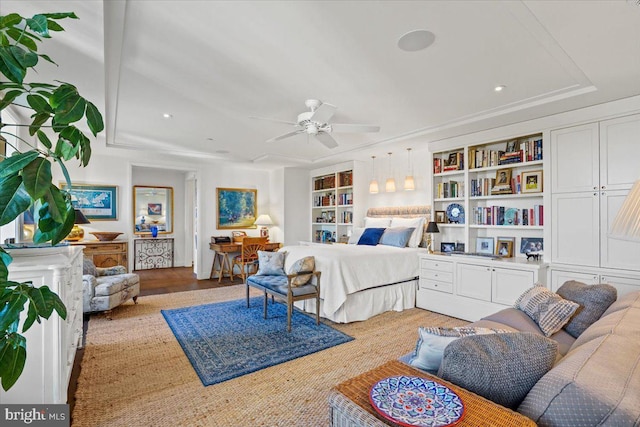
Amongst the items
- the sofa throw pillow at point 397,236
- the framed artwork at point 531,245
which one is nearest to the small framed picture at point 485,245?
the framed artwork at point 531,245

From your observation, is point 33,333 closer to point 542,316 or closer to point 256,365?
point 256,365

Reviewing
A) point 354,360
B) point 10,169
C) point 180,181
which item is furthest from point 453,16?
point 180,181

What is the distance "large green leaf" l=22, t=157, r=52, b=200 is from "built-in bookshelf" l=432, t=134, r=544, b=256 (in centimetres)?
439

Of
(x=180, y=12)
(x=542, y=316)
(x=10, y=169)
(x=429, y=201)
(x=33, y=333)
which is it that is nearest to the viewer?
(x=10, y=169)

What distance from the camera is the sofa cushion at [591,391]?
0.80 m

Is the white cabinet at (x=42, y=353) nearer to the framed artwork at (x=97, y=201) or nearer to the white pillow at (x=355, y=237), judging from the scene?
the white pillow at (x=355, y=237)

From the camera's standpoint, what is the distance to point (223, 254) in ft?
21.7

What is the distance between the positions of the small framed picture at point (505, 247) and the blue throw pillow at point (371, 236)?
166 centimetres

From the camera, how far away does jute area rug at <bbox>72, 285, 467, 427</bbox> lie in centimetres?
205

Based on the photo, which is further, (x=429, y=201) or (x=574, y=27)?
(x=429, y=201)

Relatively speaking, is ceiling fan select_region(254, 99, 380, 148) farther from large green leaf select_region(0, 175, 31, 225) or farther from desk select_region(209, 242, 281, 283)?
desk select_region(209, 242, 281, 283)

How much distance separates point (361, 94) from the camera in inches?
124

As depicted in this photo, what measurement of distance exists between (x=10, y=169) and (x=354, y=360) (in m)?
2.73

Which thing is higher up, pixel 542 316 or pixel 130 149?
pixel 130 149
